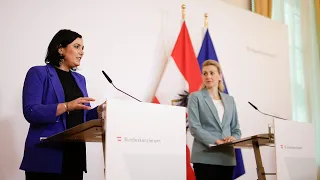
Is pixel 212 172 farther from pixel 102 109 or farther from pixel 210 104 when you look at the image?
pixel 102 109

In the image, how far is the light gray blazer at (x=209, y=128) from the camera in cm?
294

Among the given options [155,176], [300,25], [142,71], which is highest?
[300,25]

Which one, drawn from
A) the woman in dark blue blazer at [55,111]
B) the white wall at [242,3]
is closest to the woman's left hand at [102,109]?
the woman in dark blue blazer at [55,111]

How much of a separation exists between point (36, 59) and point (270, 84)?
3100mm

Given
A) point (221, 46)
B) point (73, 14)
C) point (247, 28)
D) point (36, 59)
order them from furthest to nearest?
point (247, 28), point (221, 46), point (73, 14), point (36, 59)

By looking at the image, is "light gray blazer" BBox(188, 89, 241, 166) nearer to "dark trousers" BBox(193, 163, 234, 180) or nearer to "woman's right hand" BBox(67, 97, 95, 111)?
"dark trousers" BBox(193, 163, 234, 180)

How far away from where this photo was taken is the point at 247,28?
511 centimetres

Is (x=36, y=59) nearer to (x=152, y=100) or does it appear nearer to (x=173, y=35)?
(x=152, y=100)

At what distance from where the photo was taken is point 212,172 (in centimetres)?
294

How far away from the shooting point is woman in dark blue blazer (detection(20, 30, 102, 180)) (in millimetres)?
1975

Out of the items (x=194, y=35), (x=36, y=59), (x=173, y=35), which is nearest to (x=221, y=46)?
(x=194, y=35)

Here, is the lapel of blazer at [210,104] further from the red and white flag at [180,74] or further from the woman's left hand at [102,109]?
the woman's left hand at [102,109]

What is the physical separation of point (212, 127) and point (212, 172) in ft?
1.10

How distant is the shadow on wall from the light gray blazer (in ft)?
4.40
